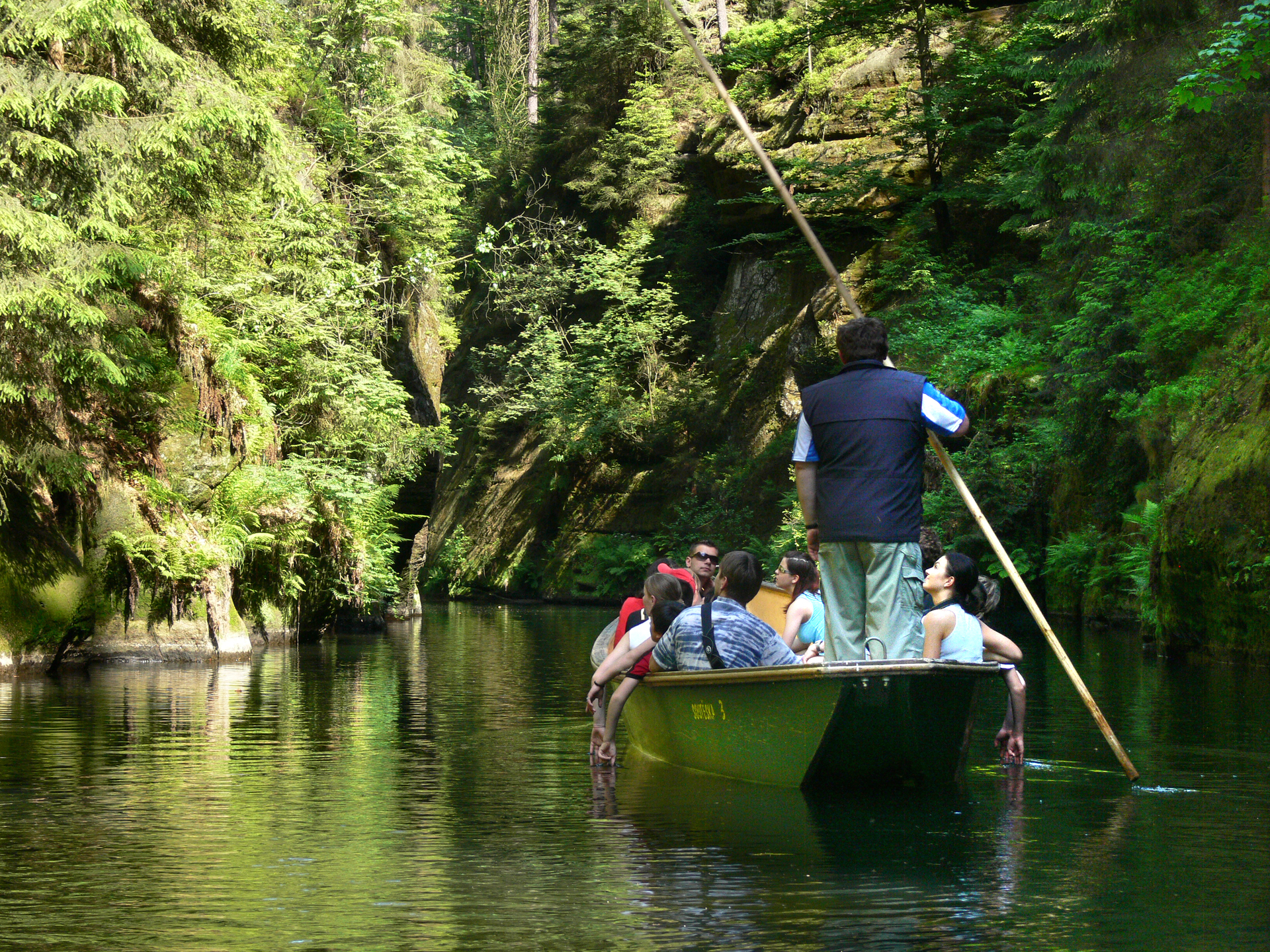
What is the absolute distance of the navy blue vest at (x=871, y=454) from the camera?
23.0 ft

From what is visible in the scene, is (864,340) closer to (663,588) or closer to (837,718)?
(837,718)

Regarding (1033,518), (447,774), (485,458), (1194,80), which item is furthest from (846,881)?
(485,458)

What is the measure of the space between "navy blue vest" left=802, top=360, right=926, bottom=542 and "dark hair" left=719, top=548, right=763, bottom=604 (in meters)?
0.90

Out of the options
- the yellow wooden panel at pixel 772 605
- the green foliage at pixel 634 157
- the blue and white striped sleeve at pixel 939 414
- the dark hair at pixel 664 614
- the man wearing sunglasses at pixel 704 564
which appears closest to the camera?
the blue and white striped sleeve at pixel 939 414

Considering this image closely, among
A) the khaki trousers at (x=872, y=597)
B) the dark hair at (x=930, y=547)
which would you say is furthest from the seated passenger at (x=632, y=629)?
the khaki trousers at (x=872, y=597)

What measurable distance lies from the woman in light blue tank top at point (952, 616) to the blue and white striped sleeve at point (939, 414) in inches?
49.7

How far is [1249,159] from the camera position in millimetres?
19812

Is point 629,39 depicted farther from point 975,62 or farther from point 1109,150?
point 1109,150

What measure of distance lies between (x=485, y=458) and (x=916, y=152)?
Result: 71.4 ft

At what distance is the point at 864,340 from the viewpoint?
726 centimetres

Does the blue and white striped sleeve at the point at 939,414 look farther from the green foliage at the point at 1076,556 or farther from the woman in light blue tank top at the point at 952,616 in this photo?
the green foliage at the point at 1076,556

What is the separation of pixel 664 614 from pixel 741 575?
0.85 m

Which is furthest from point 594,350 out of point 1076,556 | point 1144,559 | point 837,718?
point 837,718

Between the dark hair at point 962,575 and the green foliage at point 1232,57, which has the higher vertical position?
the green foliage at point 1232,57
